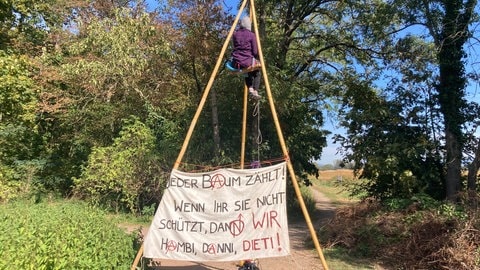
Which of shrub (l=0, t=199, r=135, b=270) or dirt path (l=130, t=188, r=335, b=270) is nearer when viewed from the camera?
shrub (l=0, t=199, r=135, b=270)

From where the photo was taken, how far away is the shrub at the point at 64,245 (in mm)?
4613

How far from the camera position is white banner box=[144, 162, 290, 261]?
17.4 feet

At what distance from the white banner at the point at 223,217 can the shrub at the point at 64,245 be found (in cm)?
44

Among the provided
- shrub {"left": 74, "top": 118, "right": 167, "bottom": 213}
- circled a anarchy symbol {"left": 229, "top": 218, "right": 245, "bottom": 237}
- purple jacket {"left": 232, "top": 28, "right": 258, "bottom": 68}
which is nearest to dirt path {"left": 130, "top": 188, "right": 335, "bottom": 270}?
circled a anarchy symbol {"left": 229, "top": 218, "right": 245, "bottom": 237}

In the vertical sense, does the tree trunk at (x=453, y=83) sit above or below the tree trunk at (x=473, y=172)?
above

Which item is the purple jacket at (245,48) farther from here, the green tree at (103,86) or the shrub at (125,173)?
the shrub at (125,173)

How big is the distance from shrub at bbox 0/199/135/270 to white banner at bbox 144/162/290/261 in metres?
0.44

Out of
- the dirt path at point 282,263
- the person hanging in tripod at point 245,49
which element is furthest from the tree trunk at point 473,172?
the person hanging in tripod at point 245,49

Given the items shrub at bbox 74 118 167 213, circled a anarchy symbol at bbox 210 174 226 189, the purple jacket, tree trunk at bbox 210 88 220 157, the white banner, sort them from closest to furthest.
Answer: the white banner → circled a anarchy symbol at bbox 210 174 226 189 → the purple jacket → tree trunk at bbox 210 88 220 157 → shrub at bbox 74 118 167 213

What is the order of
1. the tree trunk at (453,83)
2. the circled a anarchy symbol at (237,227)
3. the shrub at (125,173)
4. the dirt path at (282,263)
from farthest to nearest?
the shrub at (125,173) < the tree trunk at (453,83) < the dirt path at (282,263) < the circled a anarchy symbol at (237,227)

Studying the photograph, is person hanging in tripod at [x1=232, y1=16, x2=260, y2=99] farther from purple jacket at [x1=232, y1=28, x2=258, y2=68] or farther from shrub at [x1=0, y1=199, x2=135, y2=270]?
shrub at [x1=0, y1=199, x2=135, y2=270]

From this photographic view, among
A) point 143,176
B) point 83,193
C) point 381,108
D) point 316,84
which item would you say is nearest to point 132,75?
point 143,176

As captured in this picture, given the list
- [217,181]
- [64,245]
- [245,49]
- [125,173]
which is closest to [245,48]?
[245,49]

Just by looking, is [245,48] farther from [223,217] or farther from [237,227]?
[237,227]
